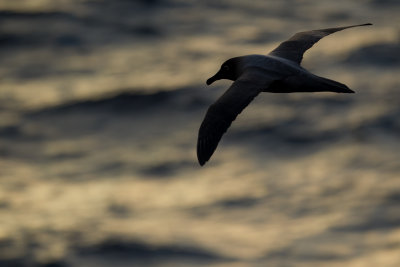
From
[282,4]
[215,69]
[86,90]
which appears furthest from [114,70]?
[282,4]


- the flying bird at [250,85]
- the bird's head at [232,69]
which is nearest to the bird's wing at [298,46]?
the flying bird at [250,85]

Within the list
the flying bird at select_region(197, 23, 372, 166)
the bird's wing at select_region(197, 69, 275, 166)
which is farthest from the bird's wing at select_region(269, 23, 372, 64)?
the bird's wing at select_region(197, 69, 275, 166)

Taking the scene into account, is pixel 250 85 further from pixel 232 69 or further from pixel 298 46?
pixel 298 46

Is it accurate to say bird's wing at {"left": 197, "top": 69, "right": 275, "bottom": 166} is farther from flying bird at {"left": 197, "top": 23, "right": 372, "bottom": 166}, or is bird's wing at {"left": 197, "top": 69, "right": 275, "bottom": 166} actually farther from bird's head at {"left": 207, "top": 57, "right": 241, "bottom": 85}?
bird's head at {"left": 207, "top": 57, "right": 241, "bottom": 85}

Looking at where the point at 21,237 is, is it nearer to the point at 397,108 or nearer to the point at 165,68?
the point at 165,68

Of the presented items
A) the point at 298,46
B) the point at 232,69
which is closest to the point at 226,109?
the point at 232,69

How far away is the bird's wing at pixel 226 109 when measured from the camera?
31.1ft

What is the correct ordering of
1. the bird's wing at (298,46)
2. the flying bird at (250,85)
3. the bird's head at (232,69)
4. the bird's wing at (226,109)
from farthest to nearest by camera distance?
1. the bird's wing at (298,46)
2. the bird's head at (232,69)
3. the flying bird at (250,85)
4. the bird's wing at (226,109)

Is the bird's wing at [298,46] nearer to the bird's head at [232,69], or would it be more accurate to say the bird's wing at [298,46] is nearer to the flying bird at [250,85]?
the flying bird at [250,85]

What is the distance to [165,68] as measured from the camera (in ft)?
99.2

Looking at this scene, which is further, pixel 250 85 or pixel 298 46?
pixel 298 46

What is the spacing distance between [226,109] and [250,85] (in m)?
0.46

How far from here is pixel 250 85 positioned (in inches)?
400

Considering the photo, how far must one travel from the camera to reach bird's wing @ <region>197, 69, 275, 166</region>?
31.1 ft
